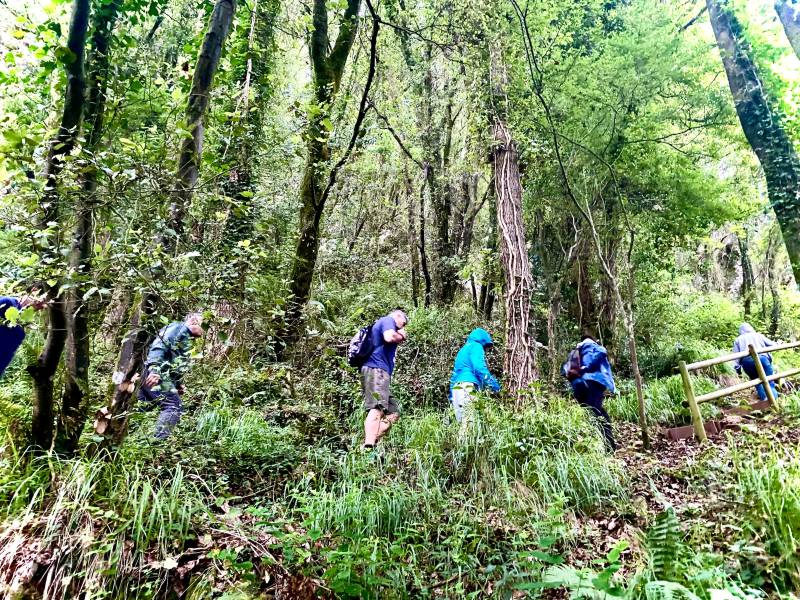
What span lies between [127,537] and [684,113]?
1146 cm

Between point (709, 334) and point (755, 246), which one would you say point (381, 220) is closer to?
point (709, 334)

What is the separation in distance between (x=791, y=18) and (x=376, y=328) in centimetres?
968

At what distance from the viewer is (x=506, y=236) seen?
7.72m

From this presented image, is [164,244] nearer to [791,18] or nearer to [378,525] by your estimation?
[378,525]

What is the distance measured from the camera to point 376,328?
19.8 feet

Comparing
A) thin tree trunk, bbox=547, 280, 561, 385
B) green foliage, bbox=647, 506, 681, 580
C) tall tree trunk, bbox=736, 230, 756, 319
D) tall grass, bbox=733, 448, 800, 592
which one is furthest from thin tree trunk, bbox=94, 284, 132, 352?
tall tree trunk, bbox=736, 230, 756, 319

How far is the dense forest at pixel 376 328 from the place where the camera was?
9.89 feet

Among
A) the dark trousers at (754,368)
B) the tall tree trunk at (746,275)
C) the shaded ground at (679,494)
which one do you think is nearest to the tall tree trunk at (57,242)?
the shaded ground at (679,494)

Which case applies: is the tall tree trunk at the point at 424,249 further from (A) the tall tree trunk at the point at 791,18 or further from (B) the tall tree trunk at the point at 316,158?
(A) the tall tree trunk at the point at 791,18

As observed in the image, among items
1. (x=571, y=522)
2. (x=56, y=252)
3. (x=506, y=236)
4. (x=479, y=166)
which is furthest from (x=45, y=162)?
(x=479, y=166)

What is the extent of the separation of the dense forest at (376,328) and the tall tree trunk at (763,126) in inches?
2.4

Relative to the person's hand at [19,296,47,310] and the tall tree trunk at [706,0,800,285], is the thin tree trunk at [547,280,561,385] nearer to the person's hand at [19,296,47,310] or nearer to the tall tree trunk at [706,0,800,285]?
the tall tree trunk at [706,0,800,285]

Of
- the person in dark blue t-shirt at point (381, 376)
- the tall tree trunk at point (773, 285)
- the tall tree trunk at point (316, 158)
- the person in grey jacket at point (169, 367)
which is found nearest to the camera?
the person in grey jacket at point (169, 367)

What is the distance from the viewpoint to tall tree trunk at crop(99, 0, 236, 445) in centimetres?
337
